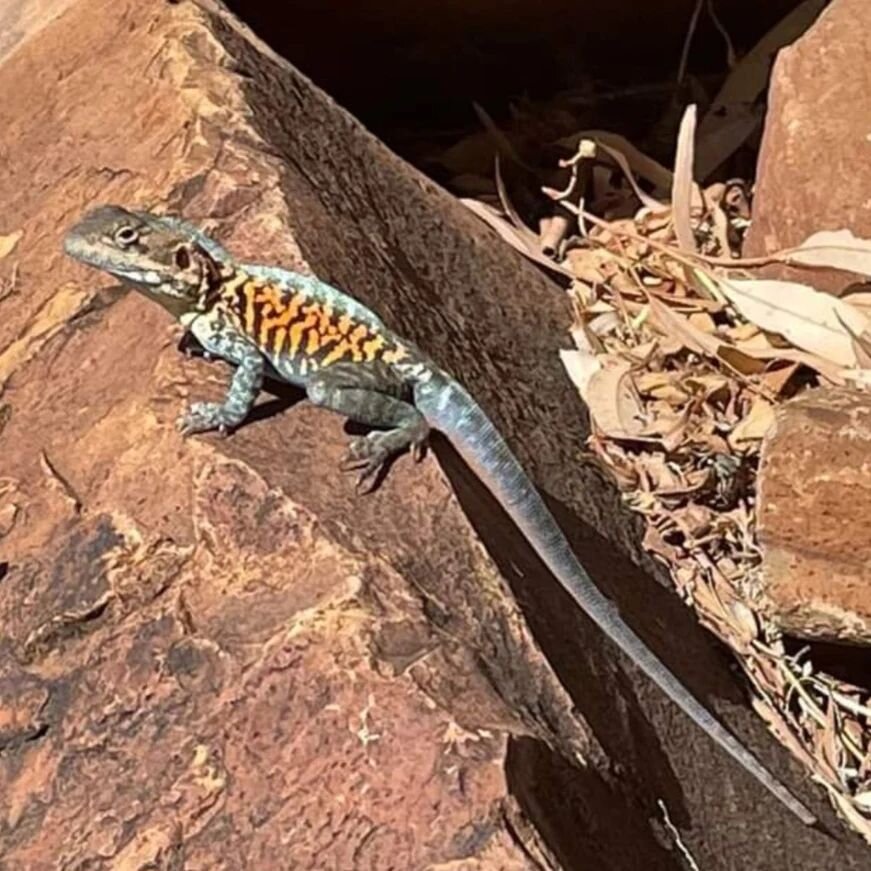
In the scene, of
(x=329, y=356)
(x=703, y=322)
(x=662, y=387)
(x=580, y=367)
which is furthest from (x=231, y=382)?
(x=703, y=322)

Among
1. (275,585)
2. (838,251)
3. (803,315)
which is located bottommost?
(803,315)

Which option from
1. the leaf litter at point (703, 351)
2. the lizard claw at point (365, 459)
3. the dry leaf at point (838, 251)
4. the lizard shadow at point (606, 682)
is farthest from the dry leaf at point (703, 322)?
the lizard claw at point (365, 459)

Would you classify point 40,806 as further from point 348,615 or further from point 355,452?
point 355,452

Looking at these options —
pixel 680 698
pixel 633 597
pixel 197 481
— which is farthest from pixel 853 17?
pixel 197 481

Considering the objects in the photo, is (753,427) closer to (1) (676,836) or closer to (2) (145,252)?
(1) (676,836)

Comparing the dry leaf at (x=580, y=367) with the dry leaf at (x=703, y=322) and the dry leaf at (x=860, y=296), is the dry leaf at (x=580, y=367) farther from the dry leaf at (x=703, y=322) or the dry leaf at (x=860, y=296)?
the dry leaf at (x=860, y=296)

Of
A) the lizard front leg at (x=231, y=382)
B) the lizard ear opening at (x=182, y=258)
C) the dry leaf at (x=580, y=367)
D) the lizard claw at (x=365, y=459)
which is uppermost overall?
the lizard ear opening at (x=182, y=258)

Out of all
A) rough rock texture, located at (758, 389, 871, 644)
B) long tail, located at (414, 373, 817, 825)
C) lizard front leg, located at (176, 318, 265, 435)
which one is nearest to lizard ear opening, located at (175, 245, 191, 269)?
lizard front leg, located at (176, 318, 265, 435)
